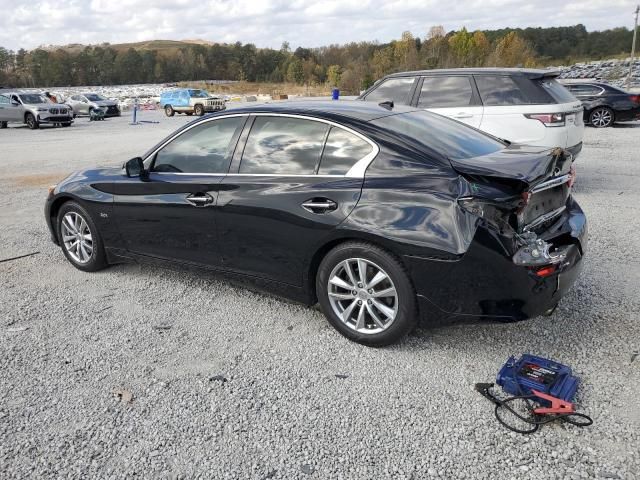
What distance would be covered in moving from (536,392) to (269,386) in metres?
1.51

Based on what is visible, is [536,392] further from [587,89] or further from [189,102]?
[189,102]

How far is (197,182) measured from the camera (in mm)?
4363

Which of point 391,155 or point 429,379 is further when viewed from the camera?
point 391,155

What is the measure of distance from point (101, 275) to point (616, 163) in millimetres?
9852

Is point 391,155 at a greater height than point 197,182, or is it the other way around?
point 391,155

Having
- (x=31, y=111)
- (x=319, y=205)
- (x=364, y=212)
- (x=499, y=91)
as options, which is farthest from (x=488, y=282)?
(x=31, y=111)

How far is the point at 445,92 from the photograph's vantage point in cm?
834

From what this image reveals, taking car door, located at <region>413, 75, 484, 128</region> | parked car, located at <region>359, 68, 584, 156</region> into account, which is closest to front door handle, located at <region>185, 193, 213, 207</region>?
car door, located at <region>413, 75, 484, 128</region>

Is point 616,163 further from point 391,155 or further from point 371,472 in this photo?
point 371,472

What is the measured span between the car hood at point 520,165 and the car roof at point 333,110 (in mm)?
824

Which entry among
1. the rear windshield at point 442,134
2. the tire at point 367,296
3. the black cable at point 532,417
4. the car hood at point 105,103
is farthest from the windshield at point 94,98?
the black cable at point 532,417

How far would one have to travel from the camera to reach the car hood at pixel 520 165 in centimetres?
342

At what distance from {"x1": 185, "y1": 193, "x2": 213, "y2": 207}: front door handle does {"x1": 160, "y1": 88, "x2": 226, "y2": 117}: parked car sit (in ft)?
100

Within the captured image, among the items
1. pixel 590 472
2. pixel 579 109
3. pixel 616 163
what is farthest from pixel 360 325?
pixel 616 163
